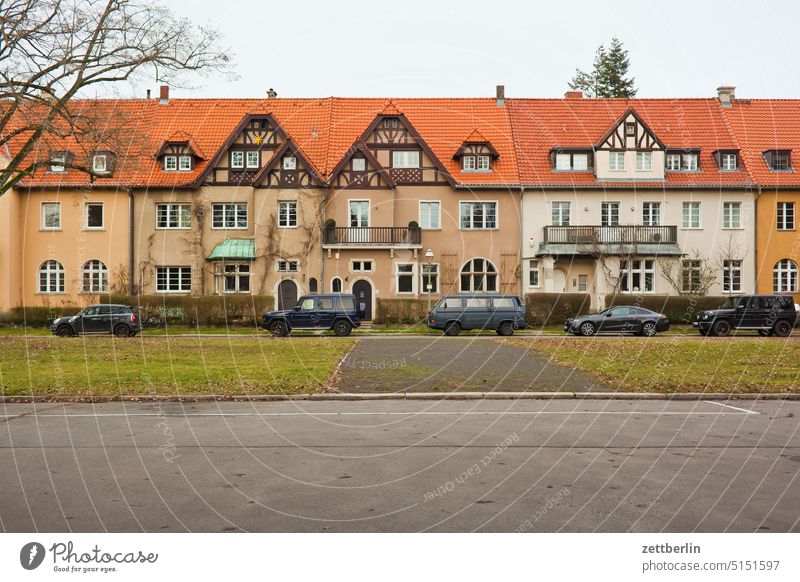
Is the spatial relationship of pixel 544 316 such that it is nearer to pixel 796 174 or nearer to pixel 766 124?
pixel 796 174

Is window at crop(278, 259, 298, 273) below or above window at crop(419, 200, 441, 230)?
below

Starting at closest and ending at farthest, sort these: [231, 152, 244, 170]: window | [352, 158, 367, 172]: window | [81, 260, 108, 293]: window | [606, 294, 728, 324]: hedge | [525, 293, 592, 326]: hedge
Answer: [525, 293, 592, 326]: hedge
[606, 294, 728, 324]: hedge
[352, 158, 367, 172]: window
[231, 152, 244, 170]: window
[81, 260, 108, 293]: window

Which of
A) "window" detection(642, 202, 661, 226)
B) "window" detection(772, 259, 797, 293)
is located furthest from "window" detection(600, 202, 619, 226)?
"window" detection(772, 259, 797, 293)

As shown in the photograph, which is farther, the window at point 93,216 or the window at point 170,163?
the window at point 170,163

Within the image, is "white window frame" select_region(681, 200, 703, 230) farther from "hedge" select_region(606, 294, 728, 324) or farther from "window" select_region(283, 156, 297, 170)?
"window" select_region(283, 156, 297, 170)

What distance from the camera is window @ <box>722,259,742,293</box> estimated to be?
166 ft

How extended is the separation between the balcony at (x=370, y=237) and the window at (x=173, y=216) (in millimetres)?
8863

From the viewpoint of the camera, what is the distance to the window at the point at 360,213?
50.1m

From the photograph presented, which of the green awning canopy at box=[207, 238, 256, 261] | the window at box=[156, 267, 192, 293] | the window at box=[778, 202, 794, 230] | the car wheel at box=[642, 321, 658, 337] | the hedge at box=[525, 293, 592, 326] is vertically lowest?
the car wheel at box=[642, 321, 658, 337]

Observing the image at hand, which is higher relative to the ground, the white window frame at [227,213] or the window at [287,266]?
the white window frame at [227,213]

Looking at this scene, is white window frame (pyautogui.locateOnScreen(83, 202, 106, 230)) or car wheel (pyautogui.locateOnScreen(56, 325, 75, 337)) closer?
car wheel (pyautogui.locateOnScreen(56, 325, 75, 337))

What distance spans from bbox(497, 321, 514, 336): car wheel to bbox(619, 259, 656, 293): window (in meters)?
13.4

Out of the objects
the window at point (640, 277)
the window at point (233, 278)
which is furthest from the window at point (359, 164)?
the window at point (640, 277)

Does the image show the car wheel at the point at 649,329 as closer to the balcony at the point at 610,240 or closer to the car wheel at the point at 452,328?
the car wheel at the point at 452,328
